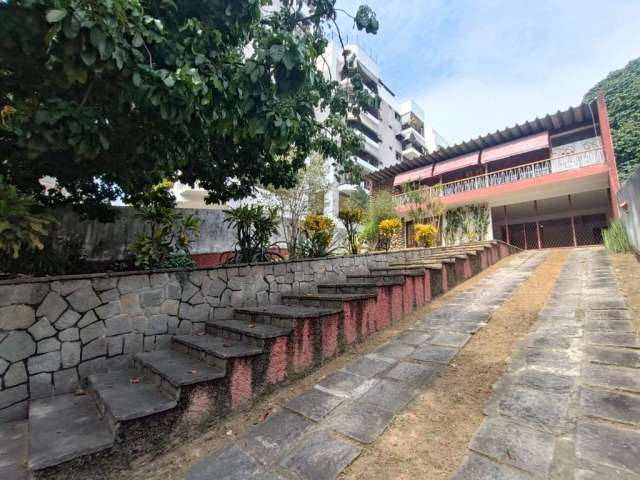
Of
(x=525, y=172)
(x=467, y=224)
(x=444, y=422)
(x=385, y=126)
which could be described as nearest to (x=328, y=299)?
(x=444, y=422)

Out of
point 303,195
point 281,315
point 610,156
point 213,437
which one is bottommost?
point 213,437

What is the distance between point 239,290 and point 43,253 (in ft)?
6.74

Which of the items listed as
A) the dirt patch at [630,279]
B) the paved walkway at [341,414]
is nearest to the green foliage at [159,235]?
the paved walkway at [341,414]

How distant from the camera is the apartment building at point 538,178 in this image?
10914mm

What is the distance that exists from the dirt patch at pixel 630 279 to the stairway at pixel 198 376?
109 inches

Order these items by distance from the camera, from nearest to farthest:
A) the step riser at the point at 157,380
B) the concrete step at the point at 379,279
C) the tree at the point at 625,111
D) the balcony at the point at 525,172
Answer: the step riser at the point at 157,380 < the concrete step at the point at 379,279 < the balcony at the point at 525,172 < the tree at the point at 625,111

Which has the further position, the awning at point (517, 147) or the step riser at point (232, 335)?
the awning at point (517, 147)

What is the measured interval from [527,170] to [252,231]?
13.0 m

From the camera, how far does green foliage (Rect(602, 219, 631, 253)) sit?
6.86 metres

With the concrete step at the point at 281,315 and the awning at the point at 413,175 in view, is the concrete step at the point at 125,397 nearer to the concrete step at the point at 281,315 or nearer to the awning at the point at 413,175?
the concrete step at the point at 281,315

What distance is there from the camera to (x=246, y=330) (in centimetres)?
→ 271

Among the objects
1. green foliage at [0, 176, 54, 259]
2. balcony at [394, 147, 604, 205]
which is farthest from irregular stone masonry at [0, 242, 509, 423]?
balcony at [394, 147, 604, 205]

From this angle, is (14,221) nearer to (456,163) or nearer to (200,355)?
(200,355)

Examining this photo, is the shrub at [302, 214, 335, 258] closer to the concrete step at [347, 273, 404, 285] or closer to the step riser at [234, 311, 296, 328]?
the concrete step at [347, 273, 404, 285]
